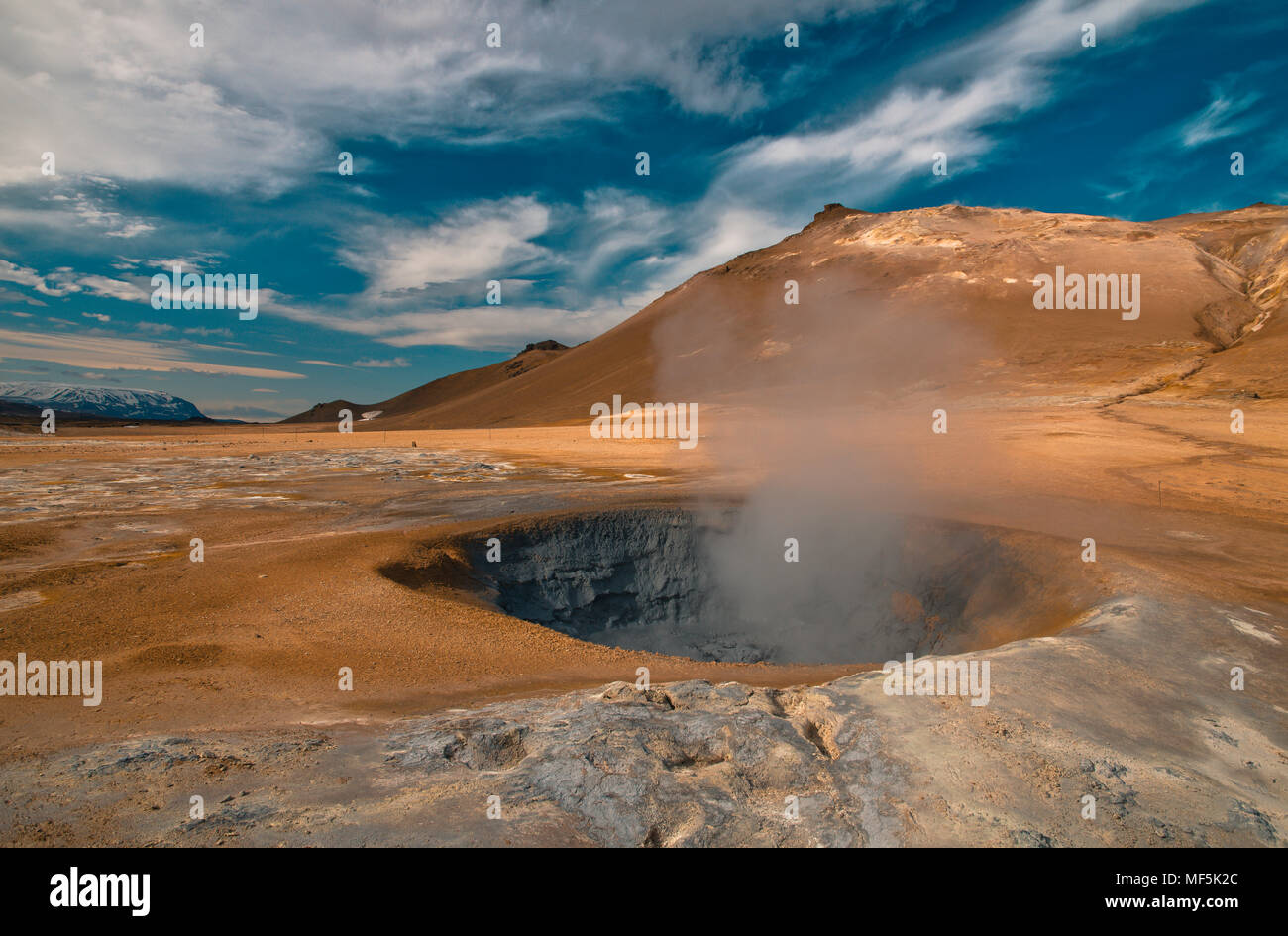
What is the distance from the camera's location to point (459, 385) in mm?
122812

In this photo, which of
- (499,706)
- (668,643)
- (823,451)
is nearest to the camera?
(499,706)

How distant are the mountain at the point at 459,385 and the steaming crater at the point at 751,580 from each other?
106 m

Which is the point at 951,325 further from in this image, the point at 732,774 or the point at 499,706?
the point at 732,774

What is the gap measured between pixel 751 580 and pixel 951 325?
53965 millimetres

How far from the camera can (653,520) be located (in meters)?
12.1

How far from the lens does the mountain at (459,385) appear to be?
117500mm

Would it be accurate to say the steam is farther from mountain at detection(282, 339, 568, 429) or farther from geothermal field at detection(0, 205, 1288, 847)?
mountain at detection(282, 339, 568, 429)

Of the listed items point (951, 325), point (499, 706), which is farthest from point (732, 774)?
point (951, 325)

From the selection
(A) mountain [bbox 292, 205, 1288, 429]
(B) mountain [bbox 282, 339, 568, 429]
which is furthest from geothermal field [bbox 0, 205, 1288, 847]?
(B) mountain [bbox 282, 339, 568, 429]

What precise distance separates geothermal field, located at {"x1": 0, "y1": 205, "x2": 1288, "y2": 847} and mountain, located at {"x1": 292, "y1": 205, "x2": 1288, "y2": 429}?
1580cm

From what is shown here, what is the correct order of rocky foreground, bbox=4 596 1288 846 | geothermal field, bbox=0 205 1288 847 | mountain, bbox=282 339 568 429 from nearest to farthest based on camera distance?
rocky foreground, bbox=4 596 1288 846 < geothermal field, bbox=0 205 1288 847 < mountain, bbox=282 339 568 429

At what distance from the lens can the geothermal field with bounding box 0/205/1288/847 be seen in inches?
120
